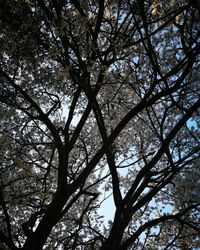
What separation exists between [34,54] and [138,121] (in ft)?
15.3

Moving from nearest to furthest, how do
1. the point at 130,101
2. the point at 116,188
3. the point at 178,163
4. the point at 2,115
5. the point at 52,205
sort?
the point at 116,188 < the point at 52,205 < the point at 178,163 < the point at 2,115 < the point at 130,101

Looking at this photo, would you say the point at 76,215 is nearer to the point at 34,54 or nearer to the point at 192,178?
the point at 192,178

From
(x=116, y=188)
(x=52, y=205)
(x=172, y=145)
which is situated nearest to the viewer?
(x=116, y=188)

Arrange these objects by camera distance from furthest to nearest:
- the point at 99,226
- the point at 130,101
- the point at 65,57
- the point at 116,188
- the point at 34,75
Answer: the point at 99,226 < the point at 130,101 < the point at 34,75 < the point at 116,188 < the point at 65,57

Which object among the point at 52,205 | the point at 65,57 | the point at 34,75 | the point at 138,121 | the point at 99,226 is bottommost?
the point at 52,205

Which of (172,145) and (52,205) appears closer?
(52,205)

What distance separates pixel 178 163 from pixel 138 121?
3.82 meters

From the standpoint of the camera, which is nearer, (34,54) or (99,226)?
(34,54)

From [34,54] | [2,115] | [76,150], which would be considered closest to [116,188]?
[34,54]

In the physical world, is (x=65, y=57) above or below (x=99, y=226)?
below

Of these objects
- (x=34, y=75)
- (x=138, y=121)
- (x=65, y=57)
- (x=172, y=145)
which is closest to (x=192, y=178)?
(x=172, y=145)

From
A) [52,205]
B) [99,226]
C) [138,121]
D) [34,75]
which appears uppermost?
[138,121]

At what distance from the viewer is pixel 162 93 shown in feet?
23.2

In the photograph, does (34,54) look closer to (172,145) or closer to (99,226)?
(172,145)
